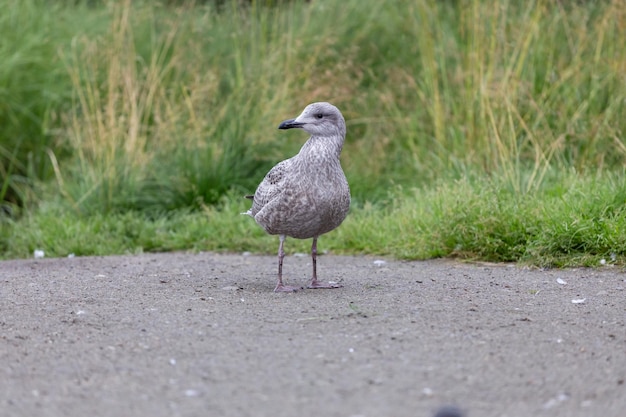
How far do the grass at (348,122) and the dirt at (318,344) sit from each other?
3.32 ft

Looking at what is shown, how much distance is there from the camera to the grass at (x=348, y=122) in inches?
285

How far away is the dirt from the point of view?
11.3 feet

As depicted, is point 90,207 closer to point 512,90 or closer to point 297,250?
point 297,250

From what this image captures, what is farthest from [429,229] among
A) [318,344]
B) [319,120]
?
[318,344]

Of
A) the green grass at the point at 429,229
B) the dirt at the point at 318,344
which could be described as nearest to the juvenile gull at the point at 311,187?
the dirt at the point at 318,344

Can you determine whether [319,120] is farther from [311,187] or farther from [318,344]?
[318,344]

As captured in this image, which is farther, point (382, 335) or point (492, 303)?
point (492, 303)

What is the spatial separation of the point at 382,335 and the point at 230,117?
18.2 ft

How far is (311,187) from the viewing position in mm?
5477

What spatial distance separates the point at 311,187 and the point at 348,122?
5024 millimetres

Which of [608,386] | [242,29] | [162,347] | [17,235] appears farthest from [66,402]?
[242,29]

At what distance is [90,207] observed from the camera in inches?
344

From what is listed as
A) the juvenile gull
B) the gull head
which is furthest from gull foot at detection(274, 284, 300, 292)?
the gull head

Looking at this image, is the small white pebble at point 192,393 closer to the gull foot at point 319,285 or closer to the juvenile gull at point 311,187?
the juvenile gull at point 311,187
